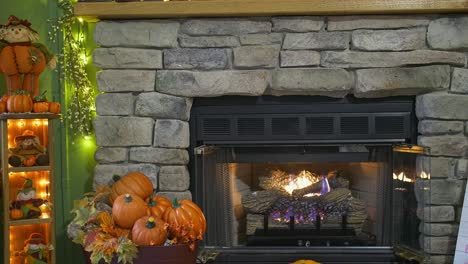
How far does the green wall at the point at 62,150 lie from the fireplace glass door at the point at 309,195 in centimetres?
66

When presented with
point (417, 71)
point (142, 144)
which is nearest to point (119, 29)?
point (142, 144)

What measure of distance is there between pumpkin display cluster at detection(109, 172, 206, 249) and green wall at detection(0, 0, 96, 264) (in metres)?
0.62

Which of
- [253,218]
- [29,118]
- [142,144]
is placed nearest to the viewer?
[29,118]

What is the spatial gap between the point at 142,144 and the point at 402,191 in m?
1.38

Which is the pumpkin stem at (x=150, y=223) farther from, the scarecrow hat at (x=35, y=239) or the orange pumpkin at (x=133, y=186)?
the scarecrow hat at (x=35, y=239)

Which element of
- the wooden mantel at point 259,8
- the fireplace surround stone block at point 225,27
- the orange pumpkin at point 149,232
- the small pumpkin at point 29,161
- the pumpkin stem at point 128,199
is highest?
the wooden mantel at point 259,8

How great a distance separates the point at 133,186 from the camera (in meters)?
3.21

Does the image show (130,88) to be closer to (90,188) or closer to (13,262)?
(90,188)

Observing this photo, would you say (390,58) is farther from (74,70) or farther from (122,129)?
(74,70)

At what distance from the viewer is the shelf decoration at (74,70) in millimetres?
3521

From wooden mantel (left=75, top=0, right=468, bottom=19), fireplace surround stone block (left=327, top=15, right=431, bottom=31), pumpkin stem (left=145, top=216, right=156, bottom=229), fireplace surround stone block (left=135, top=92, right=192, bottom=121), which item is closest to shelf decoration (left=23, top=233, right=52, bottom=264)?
pumpkin stem (left=145, top=216, right=156, bottom=229)

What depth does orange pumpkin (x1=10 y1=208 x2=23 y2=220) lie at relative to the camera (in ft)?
10.6

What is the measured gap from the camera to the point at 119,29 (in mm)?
3400

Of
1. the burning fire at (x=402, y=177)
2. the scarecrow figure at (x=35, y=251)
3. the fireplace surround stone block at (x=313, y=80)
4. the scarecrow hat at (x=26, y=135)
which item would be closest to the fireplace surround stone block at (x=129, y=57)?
the scarecrow hat at (x=26, y=135)
